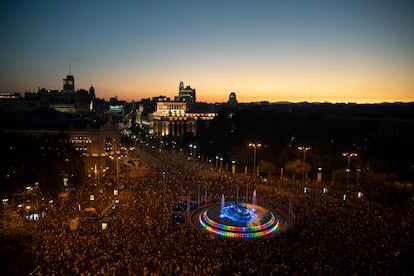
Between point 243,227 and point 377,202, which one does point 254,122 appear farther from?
point 243,227

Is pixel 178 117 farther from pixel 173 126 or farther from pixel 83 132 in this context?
pixel 83 132

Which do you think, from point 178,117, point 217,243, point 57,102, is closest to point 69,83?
point 57,102

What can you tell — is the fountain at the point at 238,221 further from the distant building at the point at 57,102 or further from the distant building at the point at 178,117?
the distant building at the point at 57,102

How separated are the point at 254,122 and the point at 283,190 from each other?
3988 centimetres

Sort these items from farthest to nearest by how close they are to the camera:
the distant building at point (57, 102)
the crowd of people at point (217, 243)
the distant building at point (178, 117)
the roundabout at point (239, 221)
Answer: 1. the distant building at point (178, 117)
2. the distant building at point (57, 102)
3. the roundabout at point (239, 221)
4. the crowd of people at point (217, 243)

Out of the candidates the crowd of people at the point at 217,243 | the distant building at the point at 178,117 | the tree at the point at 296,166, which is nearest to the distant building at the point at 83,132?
the crowd of people at the point at 217,243

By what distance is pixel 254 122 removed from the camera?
8275 centimetres

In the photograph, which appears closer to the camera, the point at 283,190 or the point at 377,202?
the point at 377,202

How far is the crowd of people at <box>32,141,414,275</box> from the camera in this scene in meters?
21.7

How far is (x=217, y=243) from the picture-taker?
25.9 m

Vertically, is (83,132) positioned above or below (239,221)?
above

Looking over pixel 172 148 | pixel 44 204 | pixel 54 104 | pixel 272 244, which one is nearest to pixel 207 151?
pixel 172 148

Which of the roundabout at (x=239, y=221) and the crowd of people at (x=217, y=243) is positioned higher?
the crowd of people at (x=217, y=243)

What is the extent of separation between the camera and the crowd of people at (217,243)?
21.7 meters
